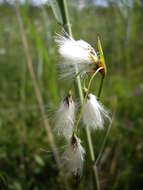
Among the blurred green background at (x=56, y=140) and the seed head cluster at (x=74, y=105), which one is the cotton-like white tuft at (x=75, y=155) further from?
the blurred green background at (x=56, y=140)

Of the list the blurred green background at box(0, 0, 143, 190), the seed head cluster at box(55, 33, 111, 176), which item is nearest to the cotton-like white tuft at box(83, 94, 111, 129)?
the seed head cluster at box(55, 33, 111, 176)

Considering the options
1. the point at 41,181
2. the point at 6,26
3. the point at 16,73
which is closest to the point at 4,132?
the point at 41,181

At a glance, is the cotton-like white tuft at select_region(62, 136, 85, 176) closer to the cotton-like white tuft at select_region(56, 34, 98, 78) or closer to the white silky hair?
the white silky hair

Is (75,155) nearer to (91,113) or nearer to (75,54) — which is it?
(91,113)

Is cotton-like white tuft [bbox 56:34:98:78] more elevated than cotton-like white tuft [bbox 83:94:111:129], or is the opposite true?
cotton-like white tuft [bbox 56:34:98:78]

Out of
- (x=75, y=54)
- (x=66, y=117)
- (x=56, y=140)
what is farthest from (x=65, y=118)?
(x=56, y=140)

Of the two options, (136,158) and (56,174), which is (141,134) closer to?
(136,158)

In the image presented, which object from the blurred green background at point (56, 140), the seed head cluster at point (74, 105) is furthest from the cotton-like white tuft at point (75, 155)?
the blurred green background at point (56, 140)

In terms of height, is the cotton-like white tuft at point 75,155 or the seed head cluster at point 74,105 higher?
the seed head cluster at point 74,105
